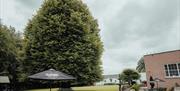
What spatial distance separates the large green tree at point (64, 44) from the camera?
28828mm

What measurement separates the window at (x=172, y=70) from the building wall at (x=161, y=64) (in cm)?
33

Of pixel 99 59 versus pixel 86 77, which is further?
pixel 99 59

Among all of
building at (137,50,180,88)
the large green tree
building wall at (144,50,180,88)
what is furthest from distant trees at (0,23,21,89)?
building at (137,50,180,88)

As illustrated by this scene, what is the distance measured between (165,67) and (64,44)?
11907mm

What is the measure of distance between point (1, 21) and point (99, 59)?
16.8 meters

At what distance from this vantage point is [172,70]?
26781 millimetres

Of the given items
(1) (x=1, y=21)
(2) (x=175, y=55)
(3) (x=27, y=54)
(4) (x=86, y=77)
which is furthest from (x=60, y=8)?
(2) (x=175, y=55)

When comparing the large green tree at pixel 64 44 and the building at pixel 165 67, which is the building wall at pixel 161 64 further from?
the large green tree at pixel 64 44

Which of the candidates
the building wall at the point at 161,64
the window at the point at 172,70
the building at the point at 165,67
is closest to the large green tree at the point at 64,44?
the building wall at the point at 161,64

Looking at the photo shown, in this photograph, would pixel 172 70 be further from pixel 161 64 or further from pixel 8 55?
pixel 8 55

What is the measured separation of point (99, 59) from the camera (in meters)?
31.8

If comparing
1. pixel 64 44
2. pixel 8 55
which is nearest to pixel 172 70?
pixel 64 44

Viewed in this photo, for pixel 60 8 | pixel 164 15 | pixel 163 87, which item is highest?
pixel 60 8

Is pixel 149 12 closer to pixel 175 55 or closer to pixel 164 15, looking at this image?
pixel 164 15
